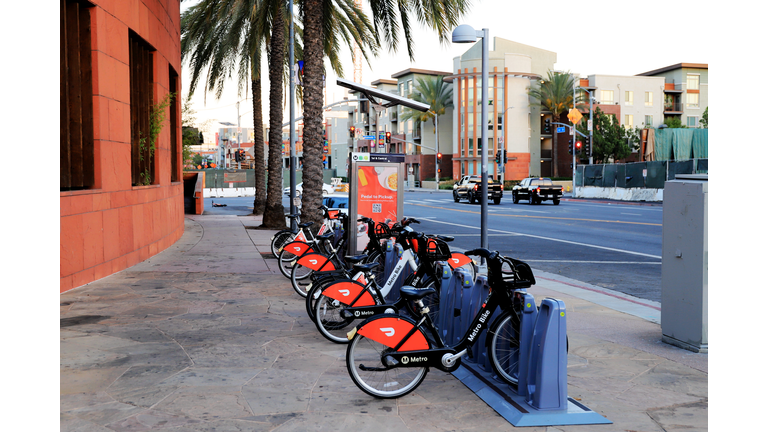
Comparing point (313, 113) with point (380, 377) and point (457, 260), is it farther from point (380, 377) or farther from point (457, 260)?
point (380, 377)

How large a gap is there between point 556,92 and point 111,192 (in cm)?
6963

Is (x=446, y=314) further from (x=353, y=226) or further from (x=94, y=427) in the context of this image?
(x=353, y=226)

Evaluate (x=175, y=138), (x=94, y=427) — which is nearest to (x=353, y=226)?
(x=94, y=427)

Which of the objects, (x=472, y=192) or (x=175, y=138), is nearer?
(x=175, y=138)

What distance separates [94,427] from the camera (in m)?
4.59

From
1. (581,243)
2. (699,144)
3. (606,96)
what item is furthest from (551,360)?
(606,96)

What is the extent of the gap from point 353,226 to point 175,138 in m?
10.0

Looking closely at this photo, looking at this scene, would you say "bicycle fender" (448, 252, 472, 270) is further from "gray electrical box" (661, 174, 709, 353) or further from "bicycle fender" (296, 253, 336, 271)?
"gray electrical box" (661, 174, 709, 353)

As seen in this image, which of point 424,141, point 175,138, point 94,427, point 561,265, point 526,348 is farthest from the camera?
point 424,141

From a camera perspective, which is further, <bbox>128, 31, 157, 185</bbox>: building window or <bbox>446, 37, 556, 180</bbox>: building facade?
<bbox>446, 37, 556, 180</bbox>: building facade

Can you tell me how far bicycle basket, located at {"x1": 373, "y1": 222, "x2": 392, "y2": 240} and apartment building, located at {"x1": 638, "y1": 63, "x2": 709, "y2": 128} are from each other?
87.2 m

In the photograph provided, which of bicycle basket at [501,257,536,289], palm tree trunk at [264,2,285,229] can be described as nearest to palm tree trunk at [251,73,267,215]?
palm tree trunk at [264,2,285,229]

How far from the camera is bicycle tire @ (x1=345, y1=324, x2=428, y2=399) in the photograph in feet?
17.1

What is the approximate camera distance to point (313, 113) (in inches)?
655
